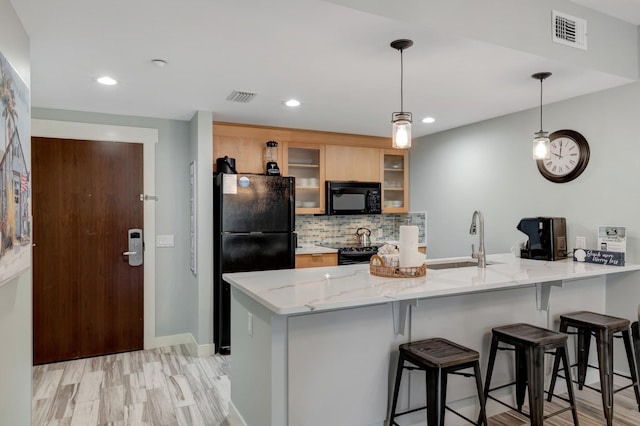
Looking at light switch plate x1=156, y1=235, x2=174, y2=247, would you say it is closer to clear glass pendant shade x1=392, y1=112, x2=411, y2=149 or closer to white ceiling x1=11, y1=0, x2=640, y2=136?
white ceiling x1=11, y1=0, x2=640, y2=136

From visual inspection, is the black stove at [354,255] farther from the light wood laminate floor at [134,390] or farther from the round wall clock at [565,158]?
the round wall clock at [565,158]

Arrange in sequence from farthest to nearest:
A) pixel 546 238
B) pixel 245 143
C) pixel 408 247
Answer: pixel 245 143 → pixel 546 238 → pixel 408 247

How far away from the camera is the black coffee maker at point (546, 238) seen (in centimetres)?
335

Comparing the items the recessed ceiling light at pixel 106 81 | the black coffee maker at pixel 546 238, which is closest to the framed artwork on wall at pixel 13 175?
the recessed ceiling light at pixel 106 81

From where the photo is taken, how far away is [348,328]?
2.20 m

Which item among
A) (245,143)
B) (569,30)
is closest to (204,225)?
(245,143)

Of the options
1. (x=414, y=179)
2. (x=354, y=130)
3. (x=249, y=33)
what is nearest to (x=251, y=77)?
(x=249, y=33)

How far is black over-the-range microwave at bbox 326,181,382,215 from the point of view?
4.96 metres

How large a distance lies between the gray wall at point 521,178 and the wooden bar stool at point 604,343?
0.71 metres

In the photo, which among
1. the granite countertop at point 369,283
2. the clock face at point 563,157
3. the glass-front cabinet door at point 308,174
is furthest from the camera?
the glass-front cabinet door at point 308,174

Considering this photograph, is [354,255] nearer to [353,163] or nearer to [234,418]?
[353,163]

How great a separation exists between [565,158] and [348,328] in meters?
2.63

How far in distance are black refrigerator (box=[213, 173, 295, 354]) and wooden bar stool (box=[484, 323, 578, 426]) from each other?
216 cm

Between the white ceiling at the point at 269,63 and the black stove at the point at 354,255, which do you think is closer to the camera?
the white ceiling at the point at 269,63
